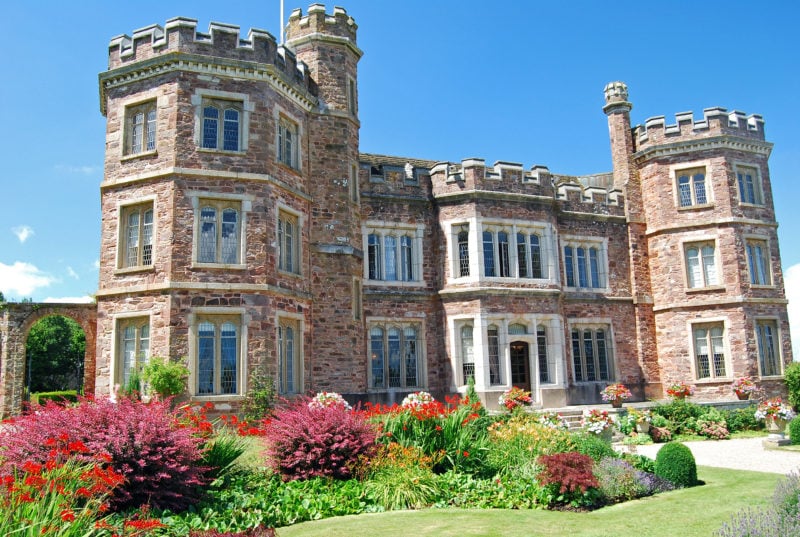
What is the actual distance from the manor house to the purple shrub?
749 cm

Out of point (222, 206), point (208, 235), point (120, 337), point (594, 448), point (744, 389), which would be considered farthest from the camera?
point (744, 389)

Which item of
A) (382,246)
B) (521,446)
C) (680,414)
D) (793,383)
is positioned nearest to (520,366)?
(680,414)

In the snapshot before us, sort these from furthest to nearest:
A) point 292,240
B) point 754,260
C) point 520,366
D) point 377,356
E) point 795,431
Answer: point 754,260, point 520,366, point 377,356, point 292,240, point 795,431

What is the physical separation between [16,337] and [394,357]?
1236cm

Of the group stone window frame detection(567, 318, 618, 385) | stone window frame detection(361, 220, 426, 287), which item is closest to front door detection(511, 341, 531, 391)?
stone window frame detection(567, 318, 618, 385)

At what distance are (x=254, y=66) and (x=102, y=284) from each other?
7354mm

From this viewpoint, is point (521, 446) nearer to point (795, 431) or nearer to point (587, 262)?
point (795, 431)

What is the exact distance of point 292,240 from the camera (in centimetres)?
1980

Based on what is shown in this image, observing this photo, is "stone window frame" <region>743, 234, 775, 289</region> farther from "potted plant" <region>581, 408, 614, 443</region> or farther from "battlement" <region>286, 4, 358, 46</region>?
"battlement" <region>286, 4, 358, 46</region>

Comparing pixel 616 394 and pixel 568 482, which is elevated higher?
pixel 616 394

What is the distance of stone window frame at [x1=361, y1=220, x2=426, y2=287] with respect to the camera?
2292cm

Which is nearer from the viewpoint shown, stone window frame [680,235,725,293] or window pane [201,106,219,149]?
window pane [201,106,219,149]

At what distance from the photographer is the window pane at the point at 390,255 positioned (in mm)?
23234

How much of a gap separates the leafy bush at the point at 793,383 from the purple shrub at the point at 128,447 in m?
22.7
